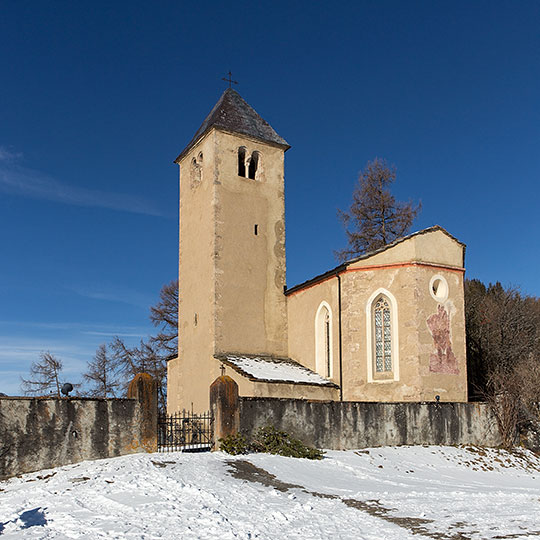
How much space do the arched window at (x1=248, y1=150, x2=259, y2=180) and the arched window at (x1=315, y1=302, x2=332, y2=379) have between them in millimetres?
7193

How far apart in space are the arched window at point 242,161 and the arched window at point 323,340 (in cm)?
722

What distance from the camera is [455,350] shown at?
74.5ft

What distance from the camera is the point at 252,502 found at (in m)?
10.6

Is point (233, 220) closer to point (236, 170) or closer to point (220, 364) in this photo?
point (236, 170)

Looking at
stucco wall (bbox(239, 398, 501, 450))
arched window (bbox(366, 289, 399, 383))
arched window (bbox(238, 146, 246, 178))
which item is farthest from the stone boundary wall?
arched window (bbox(238, 146, 246, 178))

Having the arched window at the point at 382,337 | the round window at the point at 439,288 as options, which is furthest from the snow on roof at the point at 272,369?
the round window at the point at 439,288

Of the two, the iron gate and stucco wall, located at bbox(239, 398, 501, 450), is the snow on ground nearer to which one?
stucco wall, located at bbox(239, 398, 501, 450)

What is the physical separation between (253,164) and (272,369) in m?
9.73

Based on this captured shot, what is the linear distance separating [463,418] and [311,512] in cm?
1202

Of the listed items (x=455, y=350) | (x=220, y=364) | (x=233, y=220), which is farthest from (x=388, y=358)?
(x=233, y=220)

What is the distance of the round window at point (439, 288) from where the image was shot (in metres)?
22.8

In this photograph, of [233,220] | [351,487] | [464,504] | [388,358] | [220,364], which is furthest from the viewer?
[233,220]

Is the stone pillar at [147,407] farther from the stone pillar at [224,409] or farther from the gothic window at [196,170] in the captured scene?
the gothic window at [196,170]

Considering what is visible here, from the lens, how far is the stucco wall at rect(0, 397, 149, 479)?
43.6 ft
